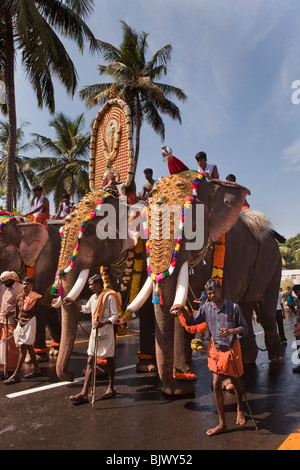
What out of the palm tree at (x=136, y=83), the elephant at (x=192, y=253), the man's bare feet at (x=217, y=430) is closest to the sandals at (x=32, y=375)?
the elephant at (x=192, y=253)

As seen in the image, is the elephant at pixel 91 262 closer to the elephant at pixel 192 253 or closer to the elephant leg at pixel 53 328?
the elephant at pixel 192 253

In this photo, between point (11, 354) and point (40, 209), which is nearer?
point (11, 354)

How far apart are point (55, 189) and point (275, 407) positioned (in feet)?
80.2

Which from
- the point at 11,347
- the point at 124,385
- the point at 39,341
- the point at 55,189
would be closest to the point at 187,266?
the point at 124,385

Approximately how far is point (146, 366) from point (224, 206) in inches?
111

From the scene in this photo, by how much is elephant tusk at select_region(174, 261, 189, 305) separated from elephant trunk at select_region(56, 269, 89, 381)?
146cm

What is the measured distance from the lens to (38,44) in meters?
12.0

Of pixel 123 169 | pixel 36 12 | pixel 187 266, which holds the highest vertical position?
pixel 36 12

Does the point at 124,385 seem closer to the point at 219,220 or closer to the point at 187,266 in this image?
the point at 187,266

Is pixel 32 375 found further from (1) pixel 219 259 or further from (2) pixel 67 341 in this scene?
(1) pixel 219 259

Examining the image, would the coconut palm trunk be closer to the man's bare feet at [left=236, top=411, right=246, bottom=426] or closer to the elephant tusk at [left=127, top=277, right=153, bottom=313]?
the elephant tusk at [left=127, top=277, right=153, bottom=313]

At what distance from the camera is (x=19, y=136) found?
3147cm

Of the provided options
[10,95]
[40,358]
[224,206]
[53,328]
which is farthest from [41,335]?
[10,95]

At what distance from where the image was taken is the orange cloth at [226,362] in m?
3.50
